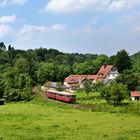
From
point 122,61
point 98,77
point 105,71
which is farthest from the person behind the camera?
point 122,61

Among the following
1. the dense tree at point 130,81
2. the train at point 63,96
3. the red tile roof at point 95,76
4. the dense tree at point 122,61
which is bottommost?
the train at point 63,96

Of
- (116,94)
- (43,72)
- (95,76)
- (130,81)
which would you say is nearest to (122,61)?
(95,76)

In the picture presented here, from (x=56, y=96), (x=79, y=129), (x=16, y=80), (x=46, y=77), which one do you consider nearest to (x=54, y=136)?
(x=79, y=129)

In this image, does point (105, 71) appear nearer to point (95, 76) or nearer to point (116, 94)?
point (95, 76)

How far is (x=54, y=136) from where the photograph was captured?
27.8 metres

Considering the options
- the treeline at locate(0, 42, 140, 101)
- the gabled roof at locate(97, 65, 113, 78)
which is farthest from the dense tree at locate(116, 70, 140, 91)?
the gabled roof at locate(97, 65, 113, 78)

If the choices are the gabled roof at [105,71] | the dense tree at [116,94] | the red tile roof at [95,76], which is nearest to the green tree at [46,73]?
the red tile roof at [95,76]

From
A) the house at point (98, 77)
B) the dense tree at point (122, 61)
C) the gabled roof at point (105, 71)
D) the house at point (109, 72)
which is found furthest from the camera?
the dense tree at point (122, 61)

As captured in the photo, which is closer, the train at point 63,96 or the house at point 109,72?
the train at point 63,96

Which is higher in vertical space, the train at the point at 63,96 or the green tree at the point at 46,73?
the green tree at the point at 46,73

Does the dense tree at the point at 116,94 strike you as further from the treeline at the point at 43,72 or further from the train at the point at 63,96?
the treeline at the point at 43,72

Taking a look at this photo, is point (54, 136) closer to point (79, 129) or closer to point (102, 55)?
point (79, 129)

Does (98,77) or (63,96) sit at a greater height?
(98,77)

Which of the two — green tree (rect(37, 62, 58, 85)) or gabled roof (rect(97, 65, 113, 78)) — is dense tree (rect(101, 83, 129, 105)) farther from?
green tree (rect(37, 62, 58, 85))
